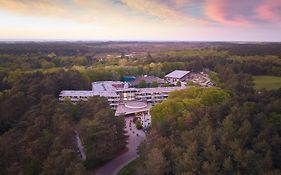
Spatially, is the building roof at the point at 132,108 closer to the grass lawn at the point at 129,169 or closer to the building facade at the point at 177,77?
the grass lawn at the point at 129,169

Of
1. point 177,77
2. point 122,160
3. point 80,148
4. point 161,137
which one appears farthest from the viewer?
point 177,77

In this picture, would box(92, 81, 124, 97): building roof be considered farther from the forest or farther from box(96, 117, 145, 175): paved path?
box(96, 117, 145, 175): paved path

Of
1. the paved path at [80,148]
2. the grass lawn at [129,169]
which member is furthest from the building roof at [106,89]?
the grass lawn at [129,169]

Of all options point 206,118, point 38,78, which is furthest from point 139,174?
point 38,78

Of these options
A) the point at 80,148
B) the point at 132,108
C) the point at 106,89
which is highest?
the point at 106,89

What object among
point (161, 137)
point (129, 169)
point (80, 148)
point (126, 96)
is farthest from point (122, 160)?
point (126, 96)

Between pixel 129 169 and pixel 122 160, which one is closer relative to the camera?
pixel 129 169

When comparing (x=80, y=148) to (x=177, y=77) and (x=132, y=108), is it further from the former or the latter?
(x=177, y=77)

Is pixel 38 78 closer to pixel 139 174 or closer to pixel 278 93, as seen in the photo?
pixel 139 174

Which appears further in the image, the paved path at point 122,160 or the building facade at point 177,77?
the building facade at point 177,77

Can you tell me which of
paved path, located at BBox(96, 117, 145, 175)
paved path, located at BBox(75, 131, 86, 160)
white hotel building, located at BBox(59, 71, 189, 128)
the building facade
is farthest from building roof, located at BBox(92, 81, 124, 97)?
the building facade

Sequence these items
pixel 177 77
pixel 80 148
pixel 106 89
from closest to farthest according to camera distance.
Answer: pixel 80 148 < pixel 106 89 < pixel 177 77
